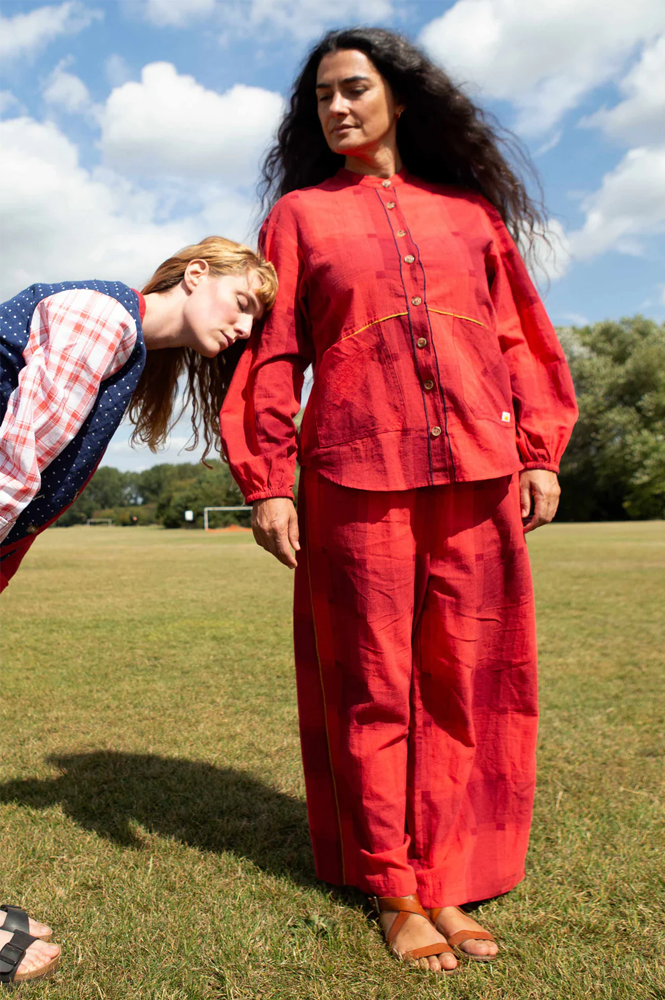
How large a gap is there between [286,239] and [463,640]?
4.01 feet

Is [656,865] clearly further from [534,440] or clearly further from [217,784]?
[217,784]

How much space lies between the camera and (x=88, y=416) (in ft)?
6.40

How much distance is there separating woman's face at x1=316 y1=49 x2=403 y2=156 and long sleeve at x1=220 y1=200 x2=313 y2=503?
0.86 feet

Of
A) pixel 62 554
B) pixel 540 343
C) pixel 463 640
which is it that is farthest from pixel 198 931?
pixel 62 554

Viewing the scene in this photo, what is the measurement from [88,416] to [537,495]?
1269 mm

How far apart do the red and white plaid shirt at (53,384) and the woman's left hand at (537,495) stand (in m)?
1.21

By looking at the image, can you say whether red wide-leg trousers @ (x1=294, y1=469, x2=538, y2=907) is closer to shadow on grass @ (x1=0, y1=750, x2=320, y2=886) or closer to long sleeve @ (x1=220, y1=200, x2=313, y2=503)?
long sleeve @ (x1=220, y1=200, x2=313, y2=503)

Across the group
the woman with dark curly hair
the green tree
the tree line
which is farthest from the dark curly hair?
the green tree

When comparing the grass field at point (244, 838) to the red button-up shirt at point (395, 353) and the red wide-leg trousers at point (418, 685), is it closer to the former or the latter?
the red wide-leg trousers at point (418, 685)

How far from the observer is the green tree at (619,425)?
38688 millimetres

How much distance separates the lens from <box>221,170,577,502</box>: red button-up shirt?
2092mm

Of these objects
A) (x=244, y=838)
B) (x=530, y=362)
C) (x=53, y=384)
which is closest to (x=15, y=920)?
(x=244, y=838)

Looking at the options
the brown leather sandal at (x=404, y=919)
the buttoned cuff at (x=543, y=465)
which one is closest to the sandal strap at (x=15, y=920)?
the brown leather sandal at (x=404, y=919)

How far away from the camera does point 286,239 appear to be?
2279mm
